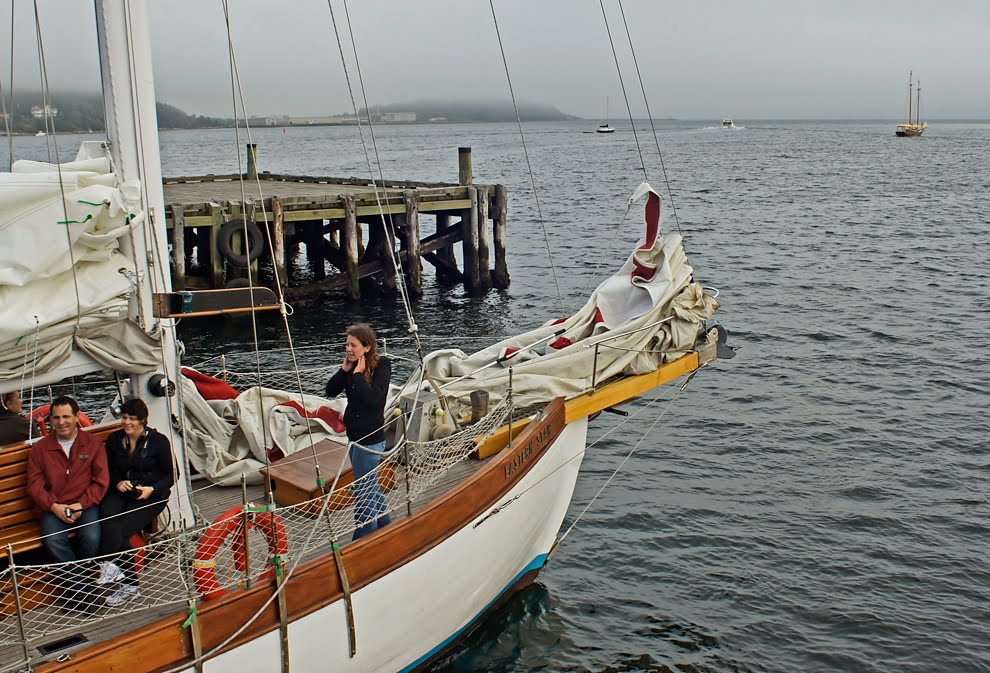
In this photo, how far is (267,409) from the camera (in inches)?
401

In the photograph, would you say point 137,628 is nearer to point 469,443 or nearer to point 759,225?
point 469,443

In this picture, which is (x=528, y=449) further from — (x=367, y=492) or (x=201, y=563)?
(x=201, y=563)

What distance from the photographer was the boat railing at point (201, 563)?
6805 mm

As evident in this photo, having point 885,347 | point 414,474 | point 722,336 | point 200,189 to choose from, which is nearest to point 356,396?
point 414,474

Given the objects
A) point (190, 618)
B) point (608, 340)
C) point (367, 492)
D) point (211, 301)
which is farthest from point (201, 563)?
point (608, 340)

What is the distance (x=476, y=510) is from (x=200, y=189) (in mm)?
22948

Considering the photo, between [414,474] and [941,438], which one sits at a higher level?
[414,474]

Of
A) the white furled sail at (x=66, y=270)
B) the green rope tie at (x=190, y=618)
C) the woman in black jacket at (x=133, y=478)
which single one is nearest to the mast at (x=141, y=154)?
the white furled sail at (x=66, y=270)

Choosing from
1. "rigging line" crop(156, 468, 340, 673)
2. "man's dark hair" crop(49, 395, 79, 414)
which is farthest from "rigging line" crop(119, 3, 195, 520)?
"rigging line" crop(156, 468, 340, 673)

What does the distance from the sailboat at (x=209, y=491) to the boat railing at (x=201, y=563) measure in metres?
0.02

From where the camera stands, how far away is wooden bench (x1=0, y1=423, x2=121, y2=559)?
7.32 meters

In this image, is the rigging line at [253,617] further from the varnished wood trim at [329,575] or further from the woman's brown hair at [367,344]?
the woman's brown hair at [367,344]

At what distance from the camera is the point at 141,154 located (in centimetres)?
782

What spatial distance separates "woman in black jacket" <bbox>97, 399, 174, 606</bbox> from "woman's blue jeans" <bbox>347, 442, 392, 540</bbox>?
4.65 ft
